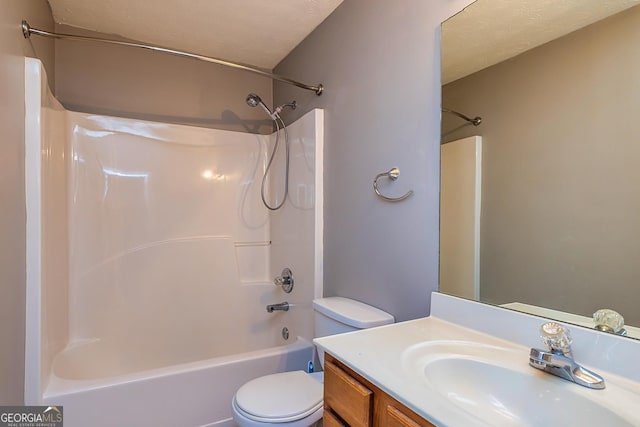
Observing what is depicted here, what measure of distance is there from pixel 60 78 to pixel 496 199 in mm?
2637

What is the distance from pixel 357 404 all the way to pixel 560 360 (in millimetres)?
494

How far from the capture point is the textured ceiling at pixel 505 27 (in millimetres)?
910

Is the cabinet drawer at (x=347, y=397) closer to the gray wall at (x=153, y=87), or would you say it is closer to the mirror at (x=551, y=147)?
the mirror at (x=551, y=147)

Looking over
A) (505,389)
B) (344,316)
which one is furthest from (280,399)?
(505,389)

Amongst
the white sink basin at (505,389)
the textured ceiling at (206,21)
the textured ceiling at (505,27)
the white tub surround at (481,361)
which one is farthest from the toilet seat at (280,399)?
the textured ceiling at (206,21)

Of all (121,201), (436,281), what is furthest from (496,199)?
(121,201)

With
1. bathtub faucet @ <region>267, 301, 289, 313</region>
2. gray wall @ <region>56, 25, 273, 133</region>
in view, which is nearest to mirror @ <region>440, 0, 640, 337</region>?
bathtub faucet @ <region>267, 301, 289, 313</region>

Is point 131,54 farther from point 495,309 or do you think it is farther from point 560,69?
point 495,309

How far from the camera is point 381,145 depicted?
58.7 inches

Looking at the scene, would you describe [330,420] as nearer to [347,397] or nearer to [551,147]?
[347,397]

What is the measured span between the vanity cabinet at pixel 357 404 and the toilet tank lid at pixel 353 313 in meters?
0.45

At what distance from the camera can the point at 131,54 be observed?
2.29m

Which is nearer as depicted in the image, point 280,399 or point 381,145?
point 280,399

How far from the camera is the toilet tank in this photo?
4.53ft
